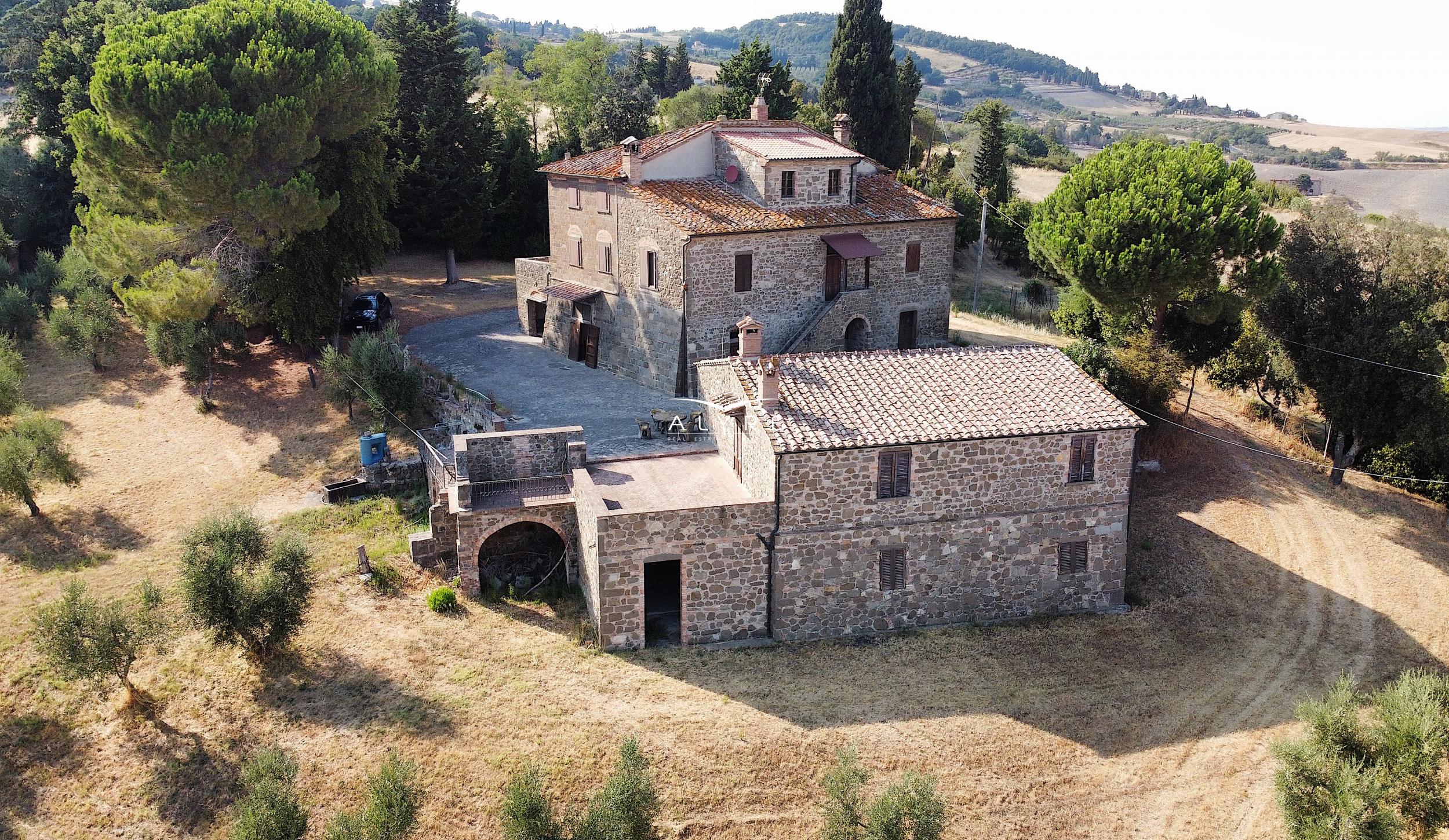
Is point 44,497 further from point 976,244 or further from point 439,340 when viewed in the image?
point 976,244

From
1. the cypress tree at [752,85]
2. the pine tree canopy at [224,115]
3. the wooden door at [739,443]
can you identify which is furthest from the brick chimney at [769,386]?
the cypress tree at [752,85]

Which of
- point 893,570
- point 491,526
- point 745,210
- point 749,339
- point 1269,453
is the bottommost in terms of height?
point 1269,453

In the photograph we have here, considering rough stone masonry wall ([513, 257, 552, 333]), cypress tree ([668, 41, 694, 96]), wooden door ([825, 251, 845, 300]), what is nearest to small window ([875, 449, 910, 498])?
wooden door ([825, 251, 845, 300])

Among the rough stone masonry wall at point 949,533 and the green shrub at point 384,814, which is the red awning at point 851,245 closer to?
the rough stone masonry wall at point 949,533

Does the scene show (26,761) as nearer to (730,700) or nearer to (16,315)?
(730,700)

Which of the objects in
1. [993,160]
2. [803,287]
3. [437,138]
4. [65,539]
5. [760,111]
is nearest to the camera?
[65,539]

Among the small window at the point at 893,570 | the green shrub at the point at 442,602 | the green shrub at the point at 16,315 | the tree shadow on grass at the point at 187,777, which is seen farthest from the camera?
the green shrub at the point at 16,315

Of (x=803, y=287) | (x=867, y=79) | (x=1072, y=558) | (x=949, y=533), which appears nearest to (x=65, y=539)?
(x=803, y=287)
